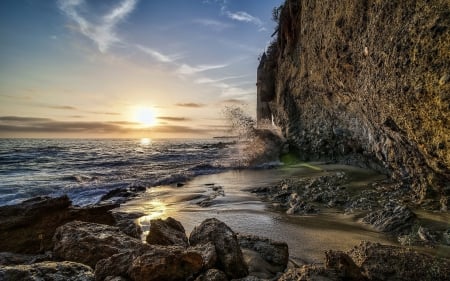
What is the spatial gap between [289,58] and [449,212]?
12280mm

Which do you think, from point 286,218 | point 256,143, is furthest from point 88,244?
point 256,143

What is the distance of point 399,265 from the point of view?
2.87 metres

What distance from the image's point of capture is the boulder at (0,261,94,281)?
102 inches

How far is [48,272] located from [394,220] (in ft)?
17.1

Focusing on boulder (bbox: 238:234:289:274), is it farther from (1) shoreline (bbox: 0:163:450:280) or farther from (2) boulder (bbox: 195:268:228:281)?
(2) boulder (bbox: 195:268:228:281)

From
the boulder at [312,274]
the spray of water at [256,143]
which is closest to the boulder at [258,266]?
the boulder at [312,274]

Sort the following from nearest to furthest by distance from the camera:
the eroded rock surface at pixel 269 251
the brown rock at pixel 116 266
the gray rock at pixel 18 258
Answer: the brown rock at pixel 116 266 < the eroded rock surface at pixel 269 251 < the gray rock at pixel 18 258

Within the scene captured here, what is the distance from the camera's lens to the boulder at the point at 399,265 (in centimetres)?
278

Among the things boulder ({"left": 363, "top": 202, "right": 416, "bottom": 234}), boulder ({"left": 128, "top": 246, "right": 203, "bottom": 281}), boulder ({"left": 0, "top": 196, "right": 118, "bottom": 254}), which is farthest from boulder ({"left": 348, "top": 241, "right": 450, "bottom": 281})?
boulder ({"left": 0, "top": 196, "right": 118, "bottom": 254})

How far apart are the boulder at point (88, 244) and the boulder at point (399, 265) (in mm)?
2329

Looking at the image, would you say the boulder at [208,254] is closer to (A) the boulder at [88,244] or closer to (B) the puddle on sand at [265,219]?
(A) the boulder at [88,244]

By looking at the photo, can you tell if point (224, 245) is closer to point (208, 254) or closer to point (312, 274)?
point (208, 254)

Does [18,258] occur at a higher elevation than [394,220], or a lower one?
lower

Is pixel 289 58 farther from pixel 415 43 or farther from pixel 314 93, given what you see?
pixel 415 43
